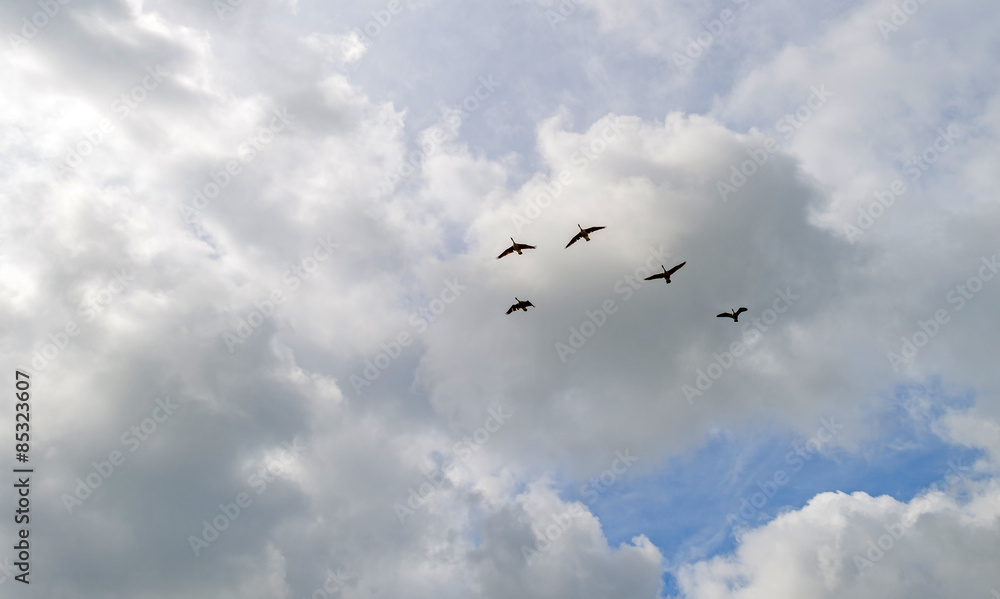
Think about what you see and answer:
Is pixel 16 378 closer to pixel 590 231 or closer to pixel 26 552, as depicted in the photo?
pixel 26 552

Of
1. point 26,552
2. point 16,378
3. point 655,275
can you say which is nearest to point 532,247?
point 655,275

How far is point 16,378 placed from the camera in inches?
3280

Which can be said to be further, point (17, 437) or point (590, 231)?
point (590, 231)

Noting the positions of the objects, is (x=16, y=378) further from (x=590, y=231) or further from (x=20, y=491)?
(x=590, y=231)

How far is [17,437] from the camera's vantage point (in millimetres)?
83562

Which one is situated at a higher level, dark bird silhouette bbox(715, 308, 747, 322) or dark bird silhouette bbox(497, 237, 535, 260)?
dark bird silhouette bbox(497, 237, 535, 260)

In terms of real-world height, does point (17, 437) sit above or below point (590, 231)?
below

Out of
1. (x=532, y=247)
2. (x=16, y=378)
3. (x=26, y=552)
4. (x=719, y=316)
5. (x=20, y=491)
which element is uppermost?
(x=532, y=247)

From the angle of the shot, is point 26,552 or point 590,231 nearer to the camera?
point 26,552

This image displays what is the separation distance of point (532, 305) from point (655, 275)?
23694 millimetres

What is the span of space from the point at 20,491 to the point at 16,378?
16687 millimetres

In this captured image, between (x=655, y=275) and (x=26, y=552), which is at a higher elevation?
(x=655, y=275)

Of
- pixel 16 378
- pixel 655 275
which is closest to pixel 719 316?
pixel 655 275

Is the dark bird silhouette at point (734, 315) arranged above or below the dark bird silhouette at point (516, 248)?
below
